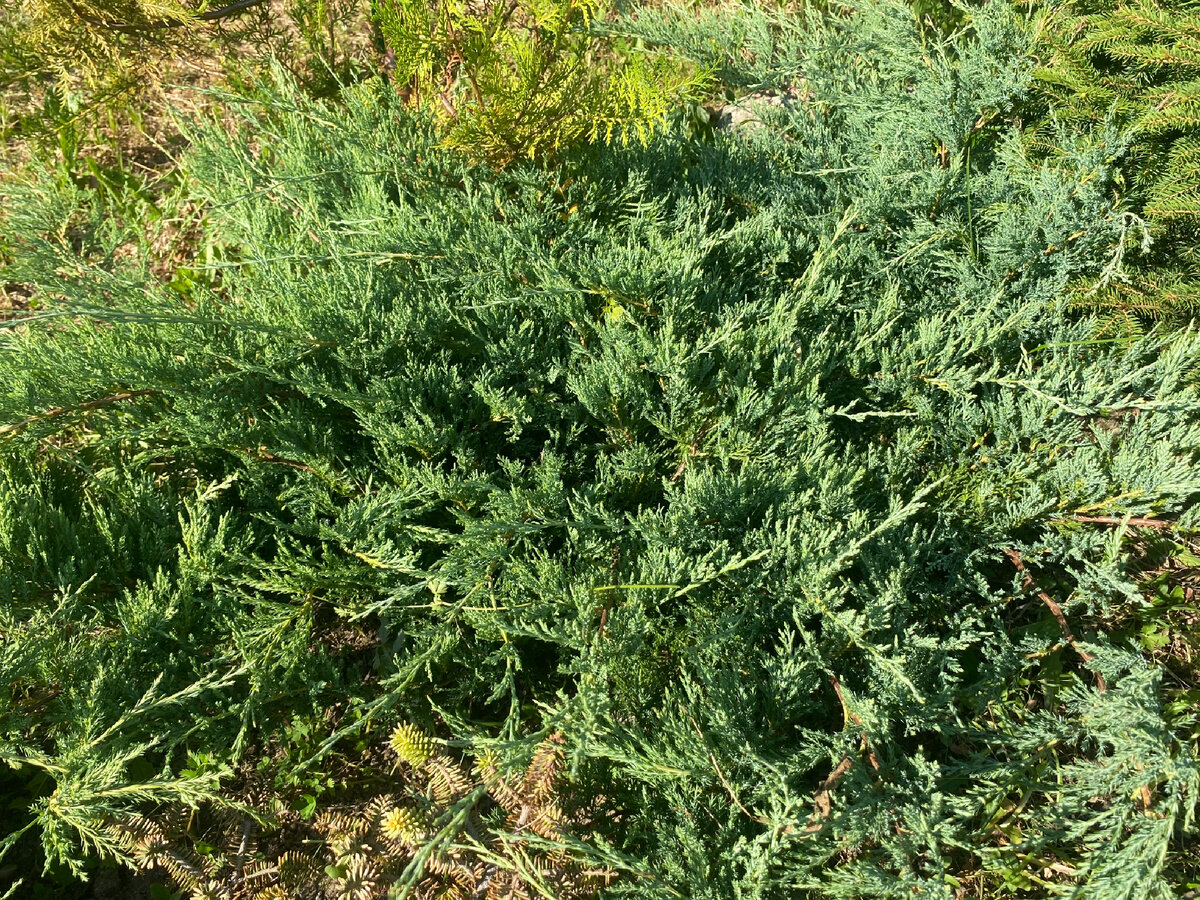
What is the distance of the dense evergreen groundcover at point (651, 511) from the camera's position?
1.88m

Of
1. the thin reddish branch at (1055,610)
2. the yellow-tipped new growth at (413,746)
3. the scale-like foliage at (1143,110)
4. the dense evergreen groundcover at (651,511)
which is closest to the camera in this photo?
the dense evergreen groundcover at (651,511)

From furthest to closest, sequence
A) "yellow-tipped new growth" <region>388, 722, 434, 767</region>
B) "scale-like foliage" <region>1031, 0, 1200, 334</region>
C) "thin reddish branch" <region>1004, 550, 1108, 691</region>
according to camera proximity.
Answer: "scale-like foliage" <region>1031, 0, 1200, 334</region>, "thin reddish branch" <region>1004, 550, 1108, 691</region>, "yellow-tipped new growth" <region>388, 722, 434, 767</region>

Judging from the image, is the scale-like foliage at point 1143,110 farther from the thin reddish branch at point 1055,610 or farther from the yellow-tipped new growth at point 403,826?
the yellow-tipped new growth at point 403,826

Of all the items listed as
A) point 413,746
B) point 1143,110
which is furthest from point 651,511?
point 1143,110

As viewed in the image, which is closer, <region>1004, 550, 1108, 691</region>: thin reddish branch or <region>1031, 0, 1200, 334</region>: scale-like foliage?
<region>1004, 550, 1108, 691</region>: thin reddish branch

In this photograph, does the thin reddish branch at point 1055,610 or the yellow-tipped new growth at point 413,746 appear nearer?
the yellow-tipped new growth at point 413,746

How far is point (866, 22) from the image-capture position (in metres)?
3.05

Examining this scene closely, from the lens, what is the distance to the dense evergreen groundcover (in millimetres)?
1879

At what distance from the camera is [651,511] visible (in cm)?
206

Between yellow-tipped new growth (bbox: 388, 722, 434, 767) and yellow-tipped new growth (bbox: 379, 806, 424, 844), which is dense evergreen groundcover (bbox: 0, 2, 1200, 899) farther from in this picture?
yellow-tipped new growth (bbox: 379, 806, 424, 844)

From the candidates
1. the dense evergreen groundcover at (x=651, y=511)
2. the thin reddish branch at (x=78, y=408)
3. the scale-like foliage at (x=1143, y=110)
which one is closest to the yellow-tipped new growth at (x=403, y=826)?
the dense evergreen groundcover at (x=651, y=511)

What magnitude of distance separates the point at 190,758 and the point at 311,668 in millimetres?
399

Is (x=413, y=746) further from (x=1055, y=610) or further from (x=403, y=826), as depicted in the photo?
(x=1055, y=610)

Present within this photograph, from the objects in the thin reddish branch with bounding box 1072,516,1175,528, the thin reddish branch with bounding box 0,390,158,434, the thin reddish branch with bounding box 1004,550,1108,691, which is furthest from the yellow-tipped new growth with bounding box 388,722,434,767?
the thin reddish branch with bounding box 1072,516,1175,528
